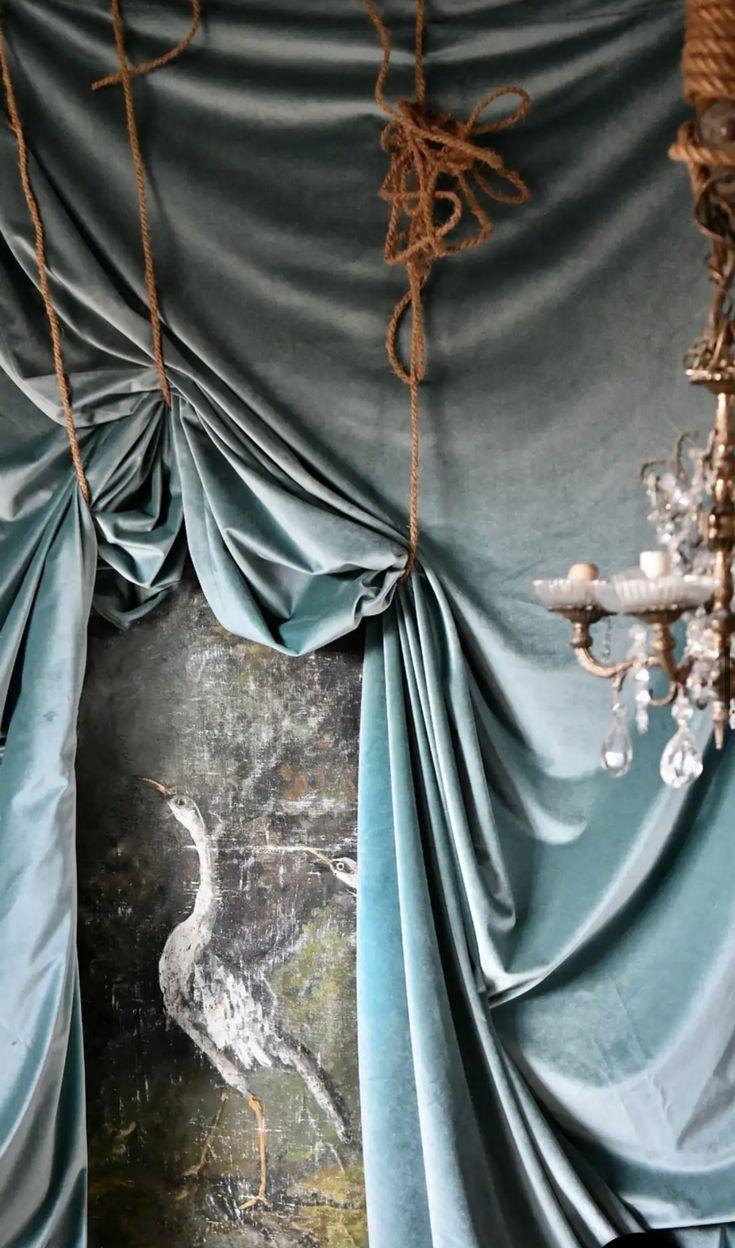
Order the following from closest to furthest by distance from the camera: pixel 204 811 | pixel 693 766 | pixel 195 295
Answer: pixel 693 766 < pixel 195 295 < pixel 204 811

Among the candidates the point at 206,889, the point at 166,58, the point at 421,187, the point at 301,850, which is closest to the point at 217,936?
the point at 206,889

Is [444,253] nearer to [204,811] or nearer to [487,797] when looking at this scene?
[487,797]

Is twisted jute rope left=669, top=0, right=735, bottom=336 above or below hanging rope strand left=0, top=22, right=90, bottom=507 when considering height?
below

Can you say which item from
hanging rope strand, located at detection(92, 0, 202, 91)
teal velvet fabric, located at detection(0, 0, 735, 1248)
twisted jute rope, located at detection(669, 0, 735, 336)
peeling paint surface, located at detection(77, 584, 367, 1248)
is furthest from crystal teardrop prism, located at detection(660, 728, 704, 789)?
hanging rope strand, located at detection(92, 0, 202, 91)

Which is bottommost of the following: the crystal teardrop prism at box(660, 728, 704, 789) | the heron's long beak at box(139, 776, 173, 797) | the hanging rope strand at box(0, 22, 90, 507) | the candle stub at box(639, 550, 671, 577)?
the crystal teardrop prism at box(660, 728, 704, 789)

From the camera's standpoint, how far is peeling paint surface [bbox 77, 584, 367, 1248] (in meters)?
1.91

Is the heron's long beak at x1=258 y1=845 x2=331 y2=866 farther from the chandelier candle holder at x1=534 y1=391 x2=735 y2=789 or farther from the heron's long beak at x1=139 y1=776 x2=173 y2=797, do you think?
the chandelier candle holder at x1=534 y1=391 x2=735 y2=789

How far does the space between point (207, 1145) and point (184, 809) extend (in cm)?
55

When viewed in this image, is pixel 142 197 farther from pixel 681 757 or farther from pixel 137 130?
pixel 681 757

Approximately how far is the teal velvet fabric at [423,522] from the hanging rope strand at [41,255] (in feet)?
0.07

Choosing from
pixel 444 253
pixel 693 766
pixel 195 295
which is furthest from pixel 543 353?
pixel 693 766

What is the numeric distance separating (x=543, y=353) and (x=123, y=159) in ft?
2.32

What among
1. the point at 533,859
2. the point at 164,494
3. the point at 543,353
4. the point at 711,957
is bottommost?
the point at 711,957

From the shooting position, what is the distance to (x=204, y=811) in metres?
1.93
